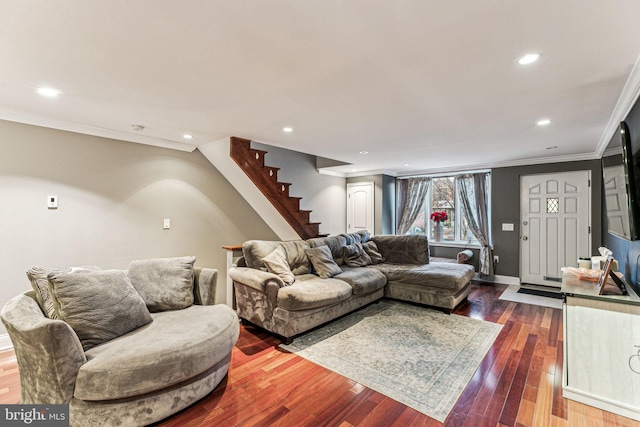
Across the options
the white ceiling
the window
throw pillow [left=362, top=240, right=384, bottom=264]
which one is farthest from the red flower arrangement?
the white ceiling

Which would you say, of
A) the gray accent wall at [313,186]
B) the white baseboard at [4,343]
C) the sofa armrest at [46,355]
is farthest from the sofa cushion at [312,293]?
the white baseboard at [4,343]

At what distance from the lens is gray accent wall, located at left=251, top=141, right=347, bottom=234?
5188 mm

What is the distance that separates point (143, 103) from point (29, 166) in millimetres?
1566

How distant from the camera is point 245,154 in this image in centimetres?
367

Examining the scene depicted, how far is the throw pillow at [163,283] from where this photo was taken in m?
2.47

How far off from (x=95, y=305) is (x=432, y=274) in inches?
142

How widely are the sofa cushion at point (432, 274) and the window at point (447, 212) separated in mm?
1853

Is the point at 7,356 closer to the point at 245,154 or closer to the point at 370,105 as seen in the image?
the point at 245,154

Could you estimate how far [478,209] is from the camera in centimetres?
559

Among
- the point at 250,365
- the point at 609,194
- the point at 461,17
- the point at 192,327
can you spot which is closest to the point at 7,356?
the point at 192,327

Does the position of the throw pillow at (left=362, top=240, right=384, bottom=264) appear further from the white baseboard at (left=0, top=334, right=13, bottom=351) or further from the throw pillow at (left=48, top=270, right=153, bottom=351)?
the white baseboard at (left=0, top=334, right=13, bottom=351)

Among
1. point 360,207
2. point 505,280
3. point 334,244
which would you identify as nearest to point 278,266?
point 334,244

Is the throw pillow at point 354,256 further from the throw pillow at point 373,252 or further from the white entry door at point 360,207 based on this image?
the white entry door at point 360,207

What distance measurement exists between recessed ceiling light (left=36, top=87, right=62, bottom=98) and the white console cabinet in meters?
4.25
